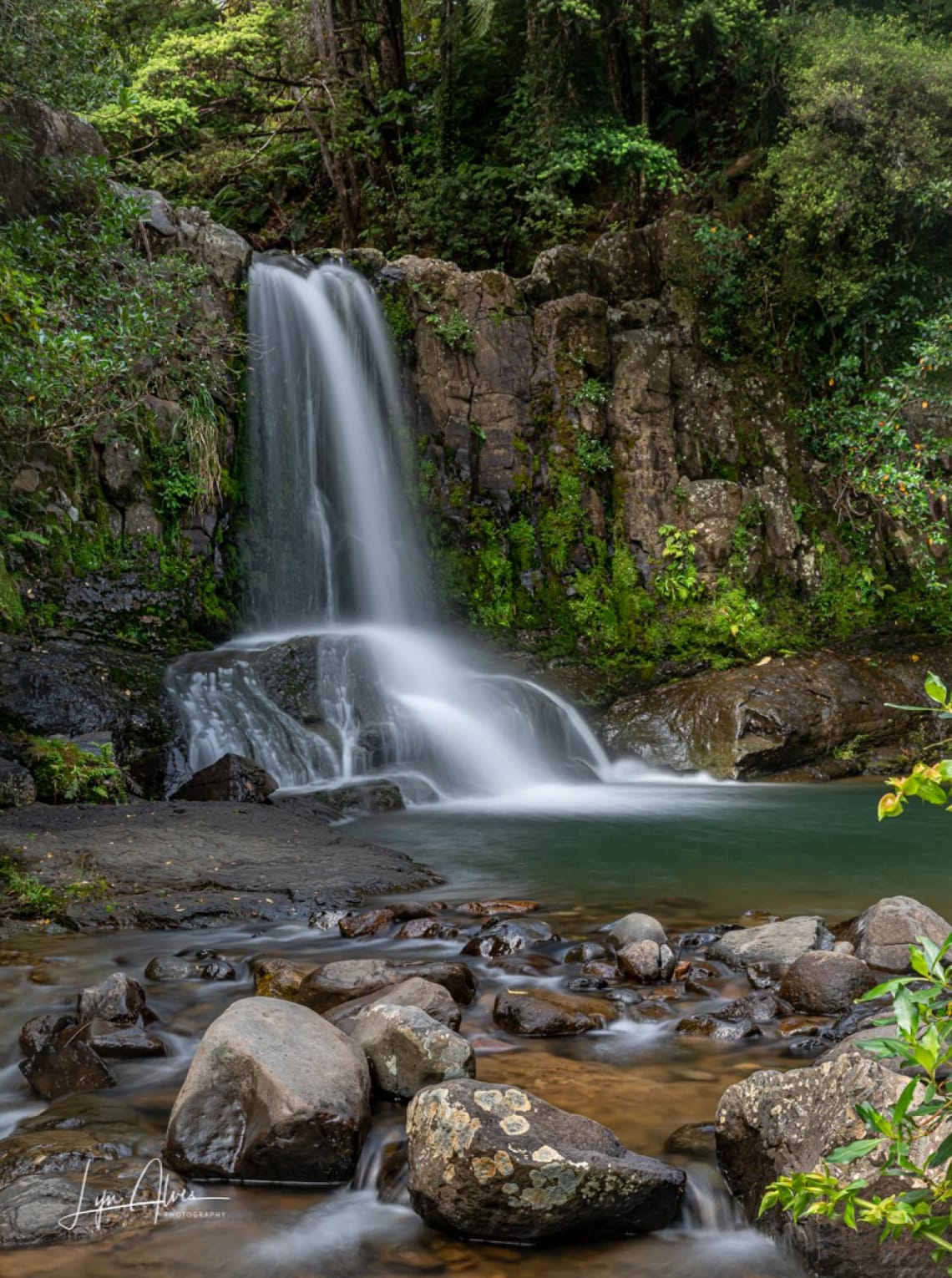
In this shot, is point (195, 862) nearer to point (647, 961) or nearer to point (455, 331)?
point (647, 961)

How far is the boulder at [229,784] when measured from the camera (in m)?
8.97

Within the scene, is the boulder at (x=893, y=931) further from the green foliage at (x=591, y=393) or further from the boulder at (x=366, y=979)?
the green foliage at (x=591, y=393)

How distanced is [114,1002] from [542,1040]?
1.87m

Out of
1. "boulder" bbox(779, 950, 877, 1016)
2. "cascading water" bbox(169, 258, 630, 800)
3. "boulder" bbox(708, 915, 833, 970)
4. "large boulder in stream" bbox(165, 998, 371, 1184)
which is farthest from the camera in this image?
"cascading water" bbox(169, 258, 630, 800)

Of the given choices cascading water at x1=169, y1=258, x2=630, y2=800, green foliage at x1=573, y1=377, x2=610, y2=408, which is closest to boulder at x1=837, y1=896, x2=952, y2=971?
cascading water at x1=169, y1=258, x2=630, y2=800

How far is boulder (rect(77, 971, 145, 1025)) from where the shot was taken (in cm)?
440

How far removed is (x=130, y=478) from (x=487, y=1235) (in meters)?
10.5

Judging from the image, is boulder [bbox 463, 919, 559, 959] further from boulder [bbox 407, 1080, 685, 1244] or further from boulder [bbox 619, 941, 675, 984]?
boulder [bbox 407, 1080, 685, 1244]

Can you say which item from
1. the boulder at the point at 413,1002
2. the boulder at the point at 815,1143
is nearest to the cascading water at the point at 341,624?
the boulder at the point at 413,1002

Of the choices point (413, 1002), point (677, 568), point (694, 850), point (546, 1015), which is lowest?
point (694, 850)

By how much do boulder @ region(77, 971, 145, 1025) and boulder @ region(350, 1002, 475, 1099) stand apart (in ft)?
3.82

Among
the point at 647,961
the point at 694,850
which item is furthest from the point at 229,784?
the point at 647,961

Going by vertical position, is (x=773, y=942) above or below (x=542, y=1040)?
above

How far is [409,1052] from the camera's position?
12.4ft
